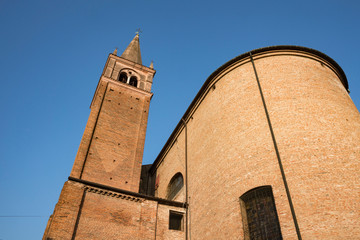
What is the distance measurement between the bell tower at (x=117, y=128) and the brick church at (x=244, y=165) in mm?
67

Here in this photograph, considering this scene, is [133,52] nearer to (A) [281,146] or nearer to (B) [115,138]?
(B) [115,138]

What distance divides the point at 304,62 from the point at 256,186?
6064 mm

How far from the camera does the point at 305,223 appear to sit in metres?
6.91

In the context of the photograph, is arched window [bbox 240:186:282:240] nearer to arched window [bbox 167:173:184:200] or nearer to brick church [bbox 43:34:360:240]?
brick church [bbox 43:34:360:240]

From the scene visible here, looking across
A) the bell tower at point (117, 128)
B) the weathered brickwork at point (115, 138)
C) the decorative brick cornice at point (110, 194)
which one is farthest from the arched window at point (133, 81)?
the decorative brick cornice at point (110, 194)

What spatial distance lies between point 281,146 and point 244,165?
144cm

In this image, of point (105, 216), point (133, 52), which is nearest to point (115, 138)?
point (105, 216)

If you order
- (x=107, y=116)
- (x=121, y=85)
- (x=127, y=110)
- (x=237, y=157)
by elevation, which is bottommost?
(x=237, y=157)

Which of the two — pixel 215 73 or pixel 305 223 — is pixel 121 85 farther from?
pixel 305 223

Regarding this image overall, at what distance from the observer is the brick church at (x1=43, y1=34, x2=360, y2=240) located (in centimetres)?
746

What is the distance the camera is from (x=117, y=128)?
52.2 ft

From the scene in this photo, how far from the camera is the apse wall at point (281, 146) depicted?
7.17 metres

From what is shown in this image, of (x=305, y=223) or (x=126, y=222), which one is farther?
(x=126, y=222)

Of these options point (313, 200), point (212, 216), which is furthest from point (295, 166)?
point (212, 216)
